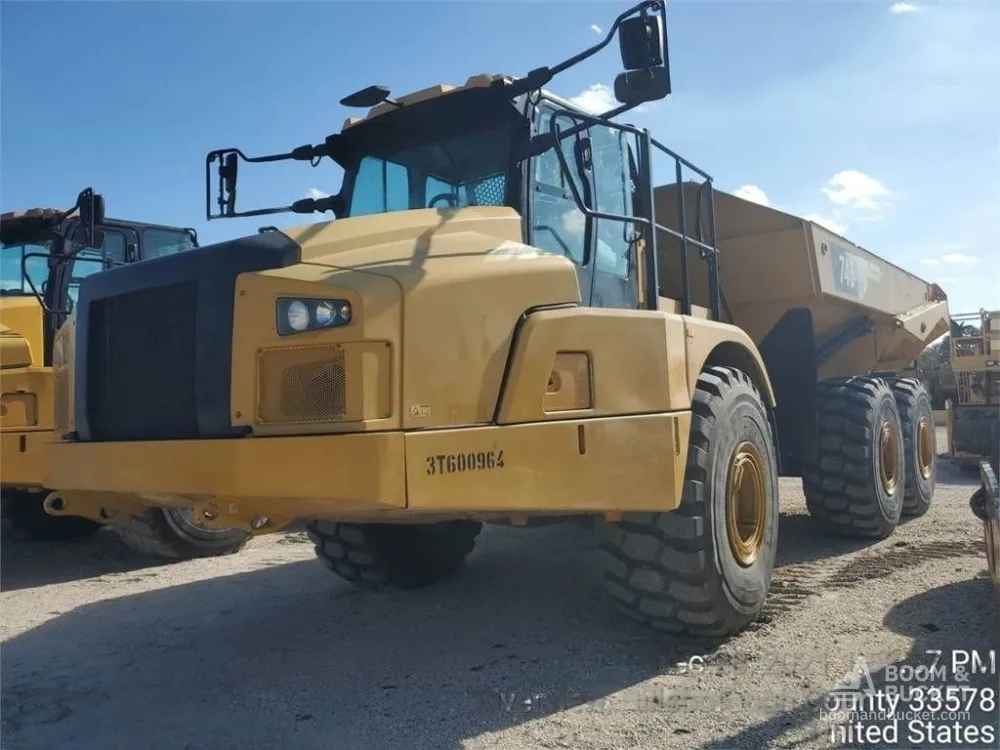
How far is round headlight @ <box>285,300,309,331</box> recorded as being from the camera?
3.06m

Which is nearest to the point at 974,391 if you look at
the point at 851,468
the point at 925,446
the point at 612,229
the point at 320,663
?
the point at 925,446

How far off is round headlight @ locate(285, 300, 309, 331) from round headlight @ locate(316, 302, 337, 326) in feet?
0.14

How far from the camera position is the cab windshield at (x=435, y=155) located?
13.2 ft

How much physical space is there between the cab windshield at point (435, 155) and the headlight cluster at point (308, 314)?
119 centimetres

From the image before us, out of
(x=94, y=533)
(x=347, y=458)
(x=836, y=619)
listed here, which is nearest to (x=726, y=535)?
(x=836, y=619)

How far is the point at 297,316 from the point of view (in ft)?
10.1

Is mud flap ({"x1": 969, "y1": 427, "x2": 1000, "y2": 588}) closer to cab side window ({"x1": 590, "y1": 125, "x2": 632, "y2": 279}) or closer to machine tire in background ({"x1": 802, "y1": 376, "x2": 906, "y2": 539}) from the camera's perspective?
machine tire in background ({"x1": 802, "y1": 376, "x2": 906, "y2": 539})

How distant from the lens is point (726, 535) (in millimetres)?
3984

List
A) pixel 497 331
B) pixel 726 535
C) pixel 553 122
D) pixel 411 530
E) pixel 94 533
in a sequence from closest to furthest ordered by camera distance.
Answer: pixel 497 331 → pixel 553 122 → pixel 726 535 → pixel 411 530 → pixel 94 533

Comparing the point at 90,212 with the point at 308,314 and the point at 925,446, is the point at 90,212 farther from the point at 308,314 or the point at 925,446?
the point at 925,446

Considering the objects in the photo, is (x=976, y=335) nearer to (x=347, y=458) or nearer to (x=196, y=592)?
(x=196, y=592)

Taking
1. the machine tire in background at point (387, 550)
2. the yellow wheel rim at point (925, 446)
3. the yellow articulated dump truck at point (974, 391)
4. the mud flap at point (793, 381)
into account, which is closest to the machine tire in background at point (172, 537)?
the machine tire in background at point (387, 550)

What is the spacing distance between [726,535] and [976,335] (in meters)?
12.0

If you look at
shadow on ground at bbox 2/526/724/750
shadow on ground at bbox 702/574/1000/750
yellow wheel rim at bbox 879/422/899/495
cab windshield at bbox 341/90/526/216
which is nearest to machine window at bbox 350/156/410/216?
cab windshield at bbox 341/90/526/216
